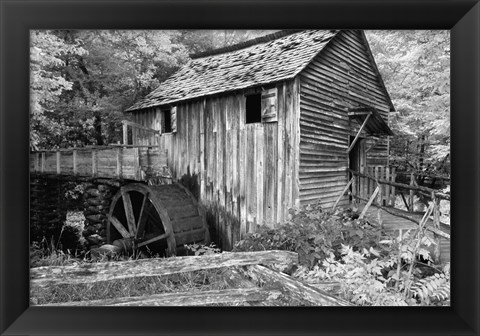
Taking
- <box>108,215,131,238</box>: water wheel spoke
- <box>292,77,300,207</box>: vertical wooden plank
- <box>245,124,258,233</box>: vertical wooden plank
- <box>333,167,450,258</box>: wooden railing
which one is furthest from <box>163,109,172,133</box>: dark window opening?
<box>333,167,450,258</box>: wooden railing

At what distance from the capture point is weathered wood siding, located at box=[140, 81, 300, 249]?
565 cm

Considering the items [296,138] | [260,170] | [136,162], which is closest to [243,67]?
[296,138]

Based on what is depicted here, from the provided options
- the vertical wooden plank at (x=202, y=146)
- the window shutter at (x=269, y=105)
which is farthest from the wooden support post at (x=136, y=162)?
the window shutter at (x=269, y=105)

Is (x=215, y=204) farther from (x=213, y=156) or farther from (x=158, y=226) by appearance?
(x=158, y=226)

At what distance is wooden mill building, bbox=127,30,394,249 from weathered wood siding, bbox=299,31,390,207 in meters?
0.02

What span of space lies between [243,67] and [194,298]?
5.26 m

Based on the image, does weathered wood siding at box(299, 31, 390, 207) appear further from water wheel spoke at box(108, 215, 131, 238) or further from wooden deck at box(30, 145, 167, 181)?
water wheel spoke at box(108, 215, 131, 238)

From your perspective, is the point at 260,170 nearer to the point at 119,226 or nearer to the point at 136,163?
the point at 136,163

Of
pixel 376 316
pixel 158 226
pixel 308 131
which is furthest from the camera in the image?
pixel 158 226

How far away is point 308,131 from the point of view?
5.84m

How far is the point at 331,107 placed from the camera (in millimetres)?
6430

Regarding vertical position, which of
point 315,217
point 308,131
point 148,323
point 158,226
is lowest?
point 158,226
